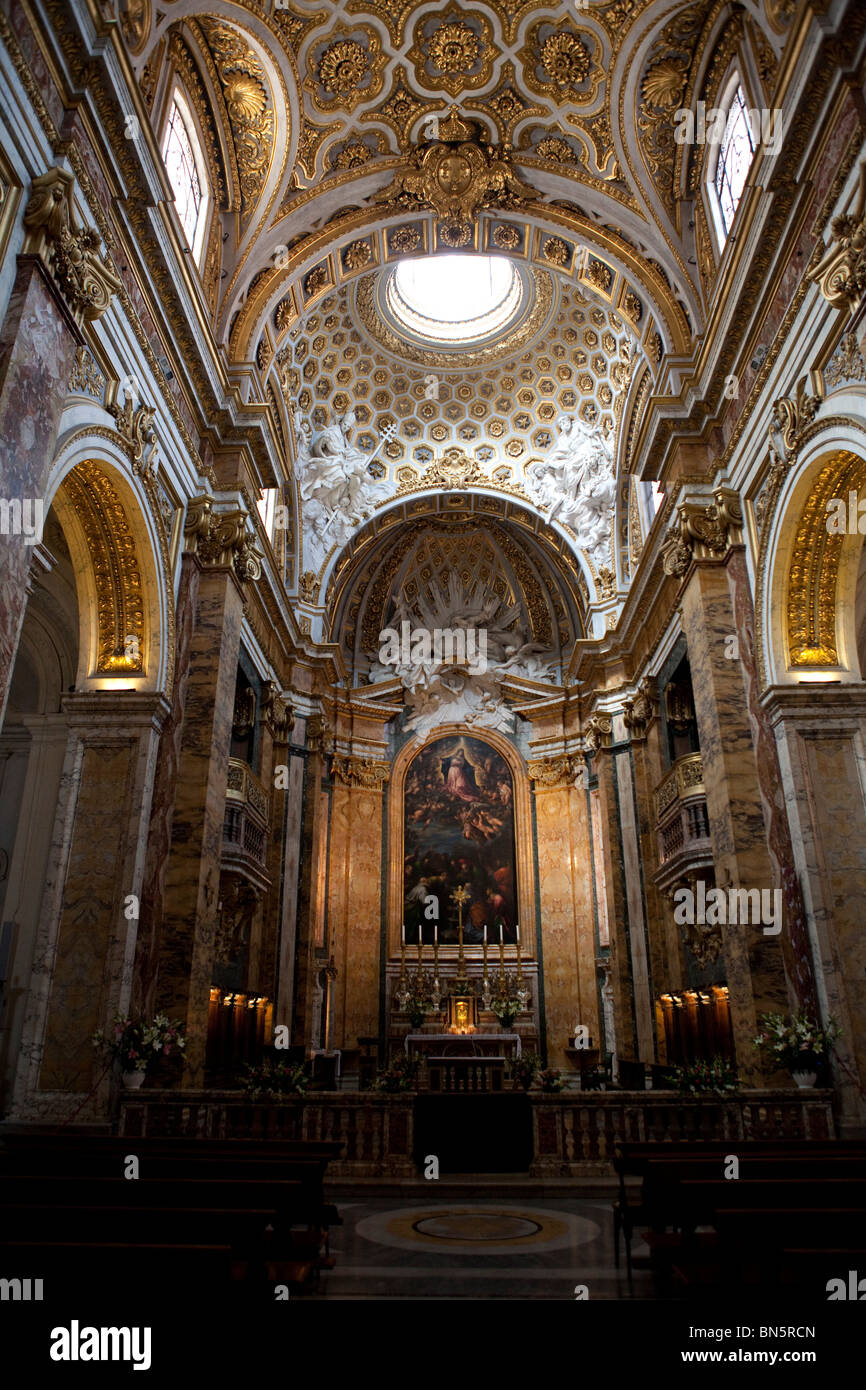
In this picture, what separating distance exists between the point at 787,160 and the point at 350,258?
9.57 m

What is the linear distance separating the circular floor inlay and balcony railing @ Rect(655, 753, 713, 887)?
7.70 meters

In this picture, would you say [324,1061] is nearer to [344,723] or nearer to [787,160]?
[344,723]

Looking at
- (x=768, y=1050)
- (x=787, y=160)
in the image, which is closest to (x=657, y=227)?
(x=787, y=160)

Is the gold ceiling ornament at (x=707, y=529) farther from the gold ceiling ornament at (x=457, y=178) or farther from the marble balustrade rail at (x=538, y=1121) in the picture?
the marble balustrade rail at (x=538, y=1121)

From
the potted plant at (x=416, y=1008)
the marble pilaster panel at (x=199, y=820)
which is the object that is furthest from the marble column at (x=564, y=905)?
the marble pilaster panel at (x=199, y=820)

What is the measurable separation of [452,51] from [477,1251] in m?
16.6

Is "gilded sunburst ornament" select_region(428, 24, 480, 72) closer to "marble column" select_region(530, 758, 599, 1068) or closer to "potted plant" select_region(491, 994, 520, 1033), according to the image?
"marble column" select_region(530, 758, 599, 1068)

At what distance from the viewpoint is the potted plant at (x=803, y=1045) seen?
34.6 ft

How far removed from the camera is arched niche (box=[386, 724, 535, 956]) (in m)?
24.1

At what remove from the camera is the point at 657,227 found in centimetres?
1572

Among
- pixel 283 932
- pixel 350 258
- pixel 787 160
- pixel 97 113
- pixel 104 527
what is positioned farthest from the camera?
pixel 283 932

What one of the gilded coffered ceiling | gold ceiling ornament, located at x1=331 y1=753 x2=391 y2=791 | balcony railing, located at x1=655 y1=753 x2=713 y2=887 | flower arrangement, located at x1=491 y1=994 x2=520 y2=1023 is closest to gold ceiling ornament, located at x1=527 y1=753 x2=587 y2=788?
gold ceiling ornament, located at x1=331 y1=753 x2=391 y2=791

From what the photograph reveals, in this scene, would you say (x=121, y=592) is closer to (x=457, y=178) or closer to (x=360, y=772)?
(x=457, y=178)

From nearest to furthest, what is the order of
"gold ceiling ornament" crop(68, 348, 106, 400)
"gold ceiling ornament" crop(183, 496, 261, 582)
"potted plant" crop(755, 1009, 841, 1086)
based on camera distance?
"gold ceiling ornament" crop(68, 348, 106, 400) < "potted plant" crop(755, 1009, 841, 1086) < "gold ceiling ornament" crop(183, 496, 261, 582)
